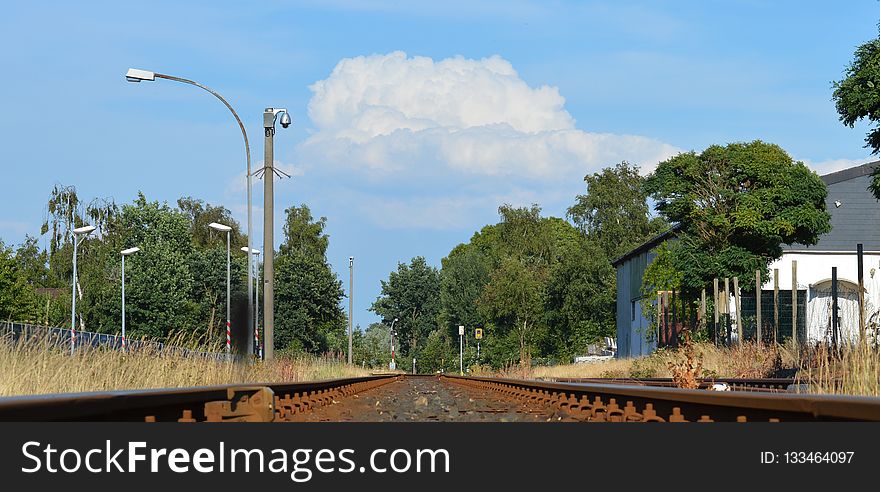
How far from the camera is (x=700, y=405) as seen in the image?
677 centimetres

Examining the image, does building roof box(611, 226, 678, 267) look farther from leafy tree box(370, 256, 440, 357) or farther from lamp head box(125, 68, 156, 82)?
leafy tree box(370, 256, 440, 357)

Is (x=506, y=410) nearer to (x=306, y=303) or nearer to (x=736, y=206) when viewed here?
(x=736, y=206)

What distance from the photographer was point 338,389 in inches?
787

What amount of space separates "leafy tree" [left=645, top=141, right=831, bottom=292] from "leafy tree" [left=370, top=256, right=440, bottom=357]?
10389 cm

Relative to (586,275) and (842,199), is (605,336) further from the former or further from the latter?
(842,199)

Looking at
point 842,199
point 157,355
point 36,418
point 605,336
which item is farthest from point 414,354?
point 36,418

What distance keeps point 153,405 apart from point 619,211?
98.1 metres

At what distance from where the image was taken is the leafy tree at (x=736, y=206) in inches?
1911

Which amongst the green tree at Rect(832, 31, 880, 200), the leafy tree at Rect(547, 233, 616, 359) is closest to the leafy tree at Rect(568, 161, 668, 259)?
the leafy tree at Rect(547, 233, 616, 359)

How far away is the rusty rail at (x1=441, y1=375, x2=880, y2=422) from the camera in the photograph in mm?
4141

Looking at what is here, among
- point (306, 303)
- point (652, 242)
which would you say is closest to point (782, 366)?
point (652, 242)

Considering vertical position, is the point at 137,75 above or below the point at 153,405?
above

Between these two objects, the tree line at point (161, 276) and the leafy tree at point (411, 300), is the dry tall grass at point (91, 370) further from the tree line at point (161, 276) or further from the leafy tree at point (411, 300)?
the leafy tree at point (411, 300)

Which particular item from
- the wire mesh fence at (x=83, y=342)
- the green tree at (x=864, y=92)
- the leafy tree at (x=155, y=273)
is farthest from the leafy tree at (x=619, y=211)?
the wire mesh fence at (x=83, y=342)
